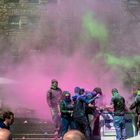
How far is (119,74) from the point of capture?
99.9 ft

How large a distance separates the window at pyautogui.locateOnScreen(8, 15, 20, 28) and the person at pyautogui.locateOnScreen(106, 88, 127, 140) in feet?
111

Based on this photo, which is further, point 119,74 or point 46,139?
point 119,74

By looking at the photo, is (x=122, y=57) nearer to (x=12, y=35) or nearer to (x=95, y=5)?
(x=95, y=5)

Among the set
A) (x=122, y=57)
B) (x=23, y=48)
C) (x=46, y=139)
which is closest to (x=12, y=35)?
(x=23, y=48)

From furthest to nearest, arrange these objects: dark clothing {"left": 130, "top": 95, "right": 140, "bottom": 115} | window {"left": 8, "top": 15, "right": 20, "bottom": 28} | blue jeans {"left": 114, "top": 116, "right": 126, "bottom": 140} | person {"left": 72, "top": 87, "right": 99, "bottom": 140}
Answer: window {"left": 8, "top": 15, "right": 20, "bottom": 28} < dark clothing {"left": 130, "top": 95, "right": 140, "bottom": 115} < blue jeans {"left": 114, "top": 116, "right": 126, "bottom": 140} < person {"left": 72, "top": 87, "right": 99, "bottom": 140}

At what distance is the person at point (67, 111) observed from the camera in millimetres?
13373

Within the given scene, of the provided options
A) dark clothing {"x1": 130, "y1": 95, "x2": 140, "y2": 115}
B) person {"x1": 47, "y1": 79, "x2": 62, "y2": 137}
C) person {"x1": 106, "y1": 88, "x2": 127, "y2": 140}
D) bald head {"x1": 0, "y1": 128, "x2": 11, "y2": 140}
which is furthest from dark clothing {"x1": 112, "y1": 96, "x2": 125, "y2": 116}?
bald head {"x1": 0, "y1": 128, "x2": 11, "y2": 140}

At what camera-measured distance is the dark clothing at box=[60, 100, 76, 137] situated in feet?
44.0

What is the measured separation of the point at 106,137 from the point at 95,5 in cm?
2115

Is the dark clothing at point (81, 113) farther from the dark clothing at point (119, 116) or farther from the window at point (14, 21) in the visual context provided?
the window at point (14, 21)

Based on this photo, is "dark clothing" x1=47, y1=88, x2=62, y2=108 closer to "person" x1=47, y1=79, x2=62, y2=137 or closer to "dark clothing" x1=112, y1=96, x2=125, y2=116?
"person" x1=47, y1=79, x2=62, y2=137

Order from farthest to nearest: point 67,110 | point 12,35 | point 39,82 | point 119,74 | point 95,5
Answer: point 12,35
point 95,5
point 119,74
point 39,82
point 67,110

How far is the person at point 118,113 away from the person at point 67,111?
3.83ft

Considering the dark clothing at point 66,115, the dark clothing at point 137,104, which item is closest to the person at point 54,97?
the dark clothing at point 66,115
